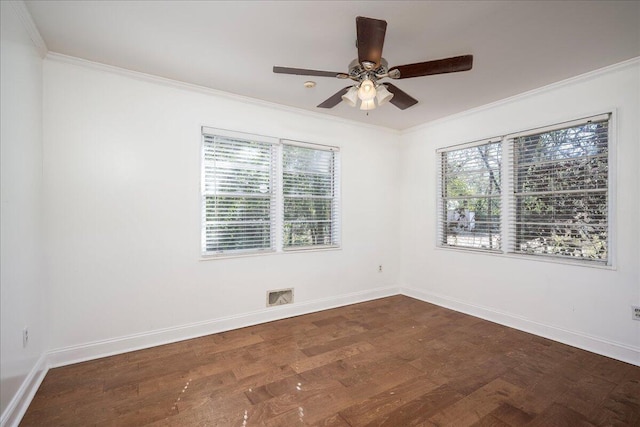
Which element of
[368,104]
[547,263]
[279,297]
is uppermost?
[368,104]

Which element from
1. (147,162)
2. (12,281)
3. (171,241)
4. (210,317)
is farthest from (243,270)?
(12,281)

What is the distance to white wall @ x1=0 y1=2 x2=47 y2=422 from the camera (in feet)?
5.68

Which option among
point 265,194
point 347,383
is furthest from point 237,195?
point 347,383

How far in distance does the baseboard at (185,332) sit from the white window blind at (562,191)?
7.48ft

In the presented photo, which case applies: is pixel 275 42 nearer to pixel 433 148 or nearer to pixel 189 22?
pixel 189 22

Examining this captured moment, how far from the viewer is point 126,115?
2.73 meters

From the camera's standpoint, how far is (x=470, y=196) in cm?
385

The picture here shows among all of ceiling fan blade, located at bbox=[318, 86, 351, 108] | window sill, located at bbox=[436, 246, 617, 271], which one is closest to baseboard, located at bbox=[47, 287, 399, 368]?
window sill, located at bbox=[436, 246, 617, 271]

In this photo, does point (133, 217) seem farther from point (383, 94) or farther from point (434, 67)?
point (434, 67)

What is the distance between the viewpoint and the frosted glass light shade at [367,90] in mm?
2062

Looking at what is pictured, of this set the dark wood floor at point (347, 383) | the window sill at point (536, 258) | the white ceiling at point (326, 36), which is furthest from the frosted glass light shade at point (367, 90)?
the window sill at point (536, 258)

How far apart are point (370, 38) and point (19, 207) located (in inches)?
98.6

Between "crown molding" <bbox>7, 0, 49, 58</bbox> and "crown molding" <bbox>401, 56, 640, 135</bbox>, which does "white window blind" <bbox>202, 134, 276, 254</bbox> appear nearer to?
"crown molding" <bbox>7, 0, 49, 58</bbox>

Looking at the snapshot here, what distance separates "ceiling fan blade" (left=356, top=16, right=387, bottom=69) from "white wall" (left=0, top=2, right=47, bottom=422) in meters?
2.06
